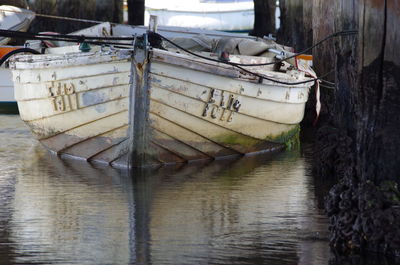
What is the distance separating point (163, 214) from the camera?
8406mm

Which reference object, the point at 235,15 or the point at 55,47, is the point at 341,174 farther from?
the point at 235,15

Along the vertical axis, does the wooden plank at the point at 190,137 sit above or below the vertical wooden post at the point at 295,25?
below

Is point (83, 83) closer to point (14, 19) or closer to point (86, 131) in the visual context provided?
point (86, 131)

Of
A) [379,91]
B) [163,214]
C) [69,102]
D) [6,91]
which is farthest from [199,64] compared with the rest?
[6,91]

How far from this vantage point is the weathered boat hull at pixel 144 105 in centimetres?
1030

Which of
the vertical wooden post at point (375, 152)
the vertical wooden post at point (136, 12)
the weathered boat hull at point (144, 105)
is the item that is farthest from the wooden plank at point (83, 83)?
the vertical wooden post at point (136, 12)

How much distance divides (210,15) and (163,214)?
37.7 m

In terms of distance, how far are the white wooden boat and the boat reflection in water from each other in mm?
268

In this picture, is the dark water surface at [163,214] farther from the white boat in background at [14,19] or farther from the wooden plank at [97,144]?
the white boat in background at [14,19]

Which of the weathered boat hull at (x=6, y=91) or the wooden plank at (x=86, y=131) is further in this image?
the weathered boat hull at (x=6, y=91)

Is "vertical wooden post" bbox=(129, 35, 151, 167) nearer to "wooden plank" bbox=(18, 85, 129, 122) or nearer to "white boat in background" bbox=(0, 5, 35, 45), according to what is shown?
"wooden plank" bbox=(18, 85, 129, 122)

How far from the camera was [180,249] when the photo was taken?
7098 millimetres

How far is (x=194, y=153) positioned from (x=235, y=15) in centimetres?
3484

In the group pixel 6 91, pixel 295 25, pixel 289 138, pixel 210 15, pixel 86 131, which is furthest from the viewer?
pixel 210 15
